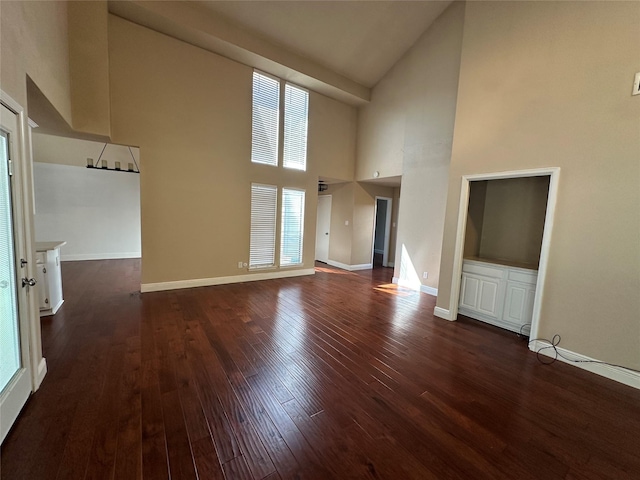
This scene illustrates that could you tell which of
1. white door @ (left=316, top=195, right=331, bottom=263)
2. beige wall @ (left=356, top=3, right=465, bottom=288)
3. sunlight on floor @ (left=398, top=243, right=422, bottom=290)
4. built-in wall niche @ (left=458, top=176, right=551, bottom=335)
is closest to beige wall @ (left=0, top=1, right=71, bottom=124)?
built-in wall niche @ (left=458, top=176, right=551, bottom=335)

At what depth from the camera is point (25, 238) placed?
192cm

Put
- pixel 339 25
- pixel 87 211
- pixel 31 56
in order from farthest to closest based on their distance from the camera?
1. pixel 87 211
2. pixel 339 25
3. pixel 31 56

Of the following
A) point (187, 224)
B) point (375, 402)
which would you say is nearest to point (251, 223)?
point (187, 224)

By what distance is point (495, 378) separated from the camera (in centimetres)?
244

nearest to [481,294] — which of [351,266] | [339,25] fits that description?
[351,266]

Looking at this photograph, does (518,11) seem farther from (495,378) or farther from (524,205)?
(495,378)

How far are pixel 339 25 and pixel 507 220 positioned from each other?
4483 millimetres

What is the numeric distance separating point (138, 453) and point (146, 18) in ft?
17.7

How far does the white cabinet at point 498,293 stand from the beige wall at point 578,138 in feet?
1.29

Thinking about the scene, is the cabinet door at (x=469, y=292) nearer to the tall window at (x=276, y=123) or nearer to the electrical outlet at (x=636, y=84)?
the electrical outlet at (x=636, y=84)

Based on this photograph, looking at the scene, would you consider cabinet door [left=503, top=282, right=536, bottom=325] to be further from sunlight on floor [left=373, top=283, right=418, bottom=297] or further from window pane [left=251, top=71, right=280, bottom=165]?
window pane [left=251, top=71, right=280, bottom=165]

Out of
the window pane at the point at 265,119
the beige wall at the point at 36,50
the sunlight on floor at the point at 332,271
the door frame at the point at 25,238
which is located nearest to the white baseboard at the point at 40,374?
the door frame at the point at 25,238

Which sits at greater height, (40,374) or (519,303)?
(519,303)

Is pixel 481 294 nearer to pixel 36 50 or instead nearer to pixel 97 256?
Result: pixel 36 50
